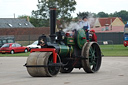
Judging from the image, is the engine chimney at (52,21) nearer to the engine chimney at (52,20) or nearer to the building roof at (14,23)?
the engine chimney at (52,20)

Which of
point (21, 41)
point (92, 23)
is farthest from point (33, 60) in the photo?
point (21, 41)

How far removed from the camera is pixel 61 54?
46.8 ft

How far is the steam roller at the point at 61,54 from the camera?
13094 mm

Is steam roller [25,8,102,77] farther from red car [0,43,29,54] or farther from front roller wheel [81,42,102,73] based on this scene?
Answer: red car [0,43,29,54]

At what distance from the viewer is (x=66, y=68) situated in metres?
15.9

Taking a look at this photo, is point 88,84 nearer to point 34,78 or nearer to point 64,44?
point 34,78

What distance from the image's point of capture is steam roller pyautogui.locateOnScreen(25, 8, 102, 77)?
13.1 metres

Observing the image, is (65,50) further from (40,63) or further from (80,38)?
(40,63)

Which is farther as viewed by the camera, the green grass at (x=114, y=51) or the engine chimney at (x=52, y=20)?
the green grass at (x=114, y=51)

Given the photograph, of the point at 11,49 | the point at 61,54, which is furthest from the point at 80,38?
the point at 11,49

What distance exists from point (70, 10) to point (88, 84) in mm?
71564

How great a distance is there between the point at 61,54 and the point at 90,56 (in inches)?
62.8

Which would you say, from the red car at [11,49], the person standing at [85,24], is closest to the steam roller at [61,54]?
the person standing at [85,24]

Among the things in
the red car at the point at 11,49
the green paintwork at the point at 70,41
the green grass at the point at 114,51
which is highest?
the green paintwork at the point at 70,41
